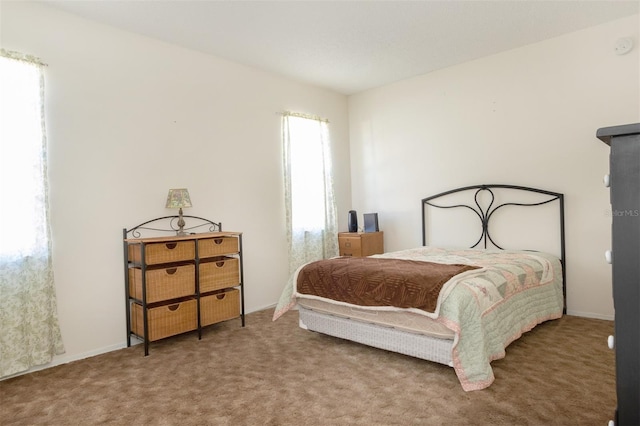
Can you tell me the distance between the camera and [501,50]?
12.8ft

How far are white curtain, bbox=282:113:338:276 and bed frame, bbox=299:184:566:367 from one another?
1.16 meters

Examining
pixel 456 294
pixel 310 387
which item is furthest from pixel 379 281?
pixel 310 387

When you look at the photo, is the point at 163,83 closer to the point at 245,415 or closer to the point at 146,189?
the point at 146,189

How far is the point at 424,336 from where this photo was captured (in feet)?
8.12

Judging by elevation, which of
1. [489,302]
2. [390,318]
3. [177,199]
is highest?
[177,199]

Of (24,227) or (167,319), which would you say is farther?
(167,319)

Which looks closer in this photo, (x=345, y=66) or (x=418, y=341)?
(x=418, y=341)

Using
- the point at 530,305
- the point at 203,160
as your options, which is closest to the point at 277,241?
the point at 203,160

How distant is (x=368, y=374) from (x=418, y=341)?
1.24ft

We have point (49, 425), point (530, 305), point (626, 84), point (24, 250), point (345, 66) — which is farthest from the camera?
point (345, 66)

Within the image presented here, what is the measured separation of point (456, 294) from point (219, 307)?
1965 millimetres

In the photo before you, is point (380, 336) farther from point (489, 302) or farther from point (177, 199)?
point (177, 199)

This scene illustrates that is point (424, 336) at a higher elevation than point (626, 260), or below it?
below

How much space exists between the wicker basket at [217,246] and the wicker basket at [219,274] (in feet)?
0.24
